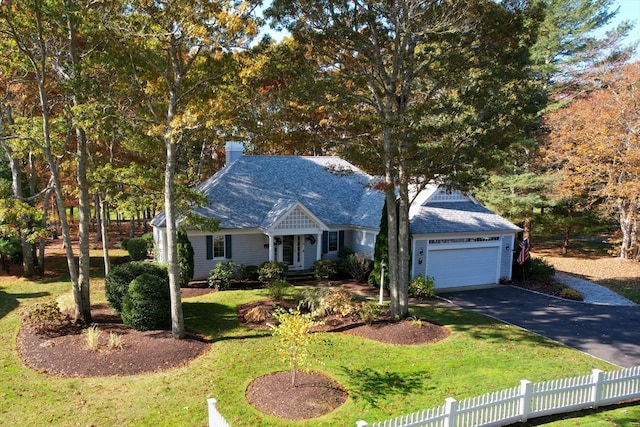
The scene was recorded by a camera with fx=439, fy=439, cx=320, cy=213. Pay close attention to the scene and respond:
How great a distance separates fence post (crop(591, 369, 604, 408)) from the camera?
939 cm

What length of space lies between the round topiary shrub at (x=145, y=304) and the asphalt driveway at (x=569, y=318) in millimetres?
11323

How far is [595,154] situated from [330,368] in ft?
76.3

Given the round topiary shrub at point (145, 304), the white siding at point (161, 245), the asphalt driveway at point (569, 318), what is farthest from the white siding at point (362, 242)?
the round topiary shrub at point (145, 304)

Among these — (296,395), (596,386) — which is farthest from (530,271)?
(296,395)

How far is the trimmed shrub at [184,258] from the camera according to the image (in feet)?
61.7

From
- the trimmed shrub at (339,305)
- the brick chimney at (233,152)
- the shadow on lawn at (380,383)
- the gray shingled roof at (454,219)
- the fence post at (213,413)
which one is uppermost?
the brick chimney at (233,152)

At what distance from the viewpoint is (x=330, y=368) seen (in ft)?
36.7

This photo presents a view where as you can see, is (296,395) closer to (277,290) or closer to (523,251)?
(277,290)

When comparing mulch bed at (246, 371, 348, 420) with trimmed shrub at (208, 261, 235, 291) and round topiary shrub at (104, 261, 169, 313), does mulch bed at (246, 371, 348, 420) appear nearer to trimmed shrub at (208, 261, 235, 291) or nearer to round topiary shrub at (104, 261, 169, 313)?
round topiary shrub at (104, 261, 169, 313)

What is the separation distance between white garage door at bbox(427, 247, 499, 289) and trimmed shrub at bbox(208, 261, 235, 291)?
9001 mm

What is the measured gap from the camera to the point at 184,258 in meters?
18.9

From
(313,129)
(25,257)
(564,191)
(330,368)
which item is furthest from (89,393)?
(564,191)

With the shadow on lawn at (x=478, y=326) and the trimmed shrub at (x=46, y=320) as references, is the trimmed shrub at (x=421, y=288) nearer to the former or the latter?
the shadow on lawn at (x=478, y=326)

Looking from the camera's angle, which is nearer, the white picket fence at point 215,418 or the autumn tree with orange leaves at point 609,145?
the white picket fence at point 215,418
